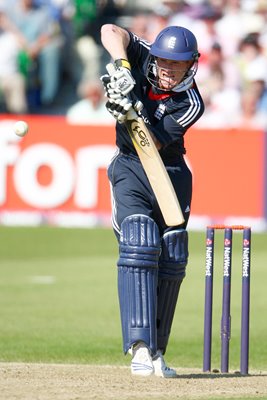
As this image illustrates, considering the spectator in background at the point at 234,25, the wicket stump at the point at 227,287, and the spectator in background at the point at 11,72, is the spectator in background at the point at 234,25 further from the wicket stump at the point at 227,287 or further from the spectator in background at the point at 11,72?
the wicket stump at the point at 227,287

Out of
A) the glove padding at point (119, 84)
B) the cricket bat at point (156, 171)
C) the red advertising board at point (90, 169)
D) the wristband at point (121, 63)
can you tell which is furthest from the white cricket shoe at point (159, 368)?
the red advertising board at point (90, 169)

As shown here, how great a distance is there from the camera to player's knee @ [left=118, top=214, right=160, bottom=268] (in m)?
6.30

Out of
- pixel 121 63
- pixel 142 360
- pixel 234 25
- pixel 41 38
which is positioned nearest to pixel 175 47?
pixel 121 63

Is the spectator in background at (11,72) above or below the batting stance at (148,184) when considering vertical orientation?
above

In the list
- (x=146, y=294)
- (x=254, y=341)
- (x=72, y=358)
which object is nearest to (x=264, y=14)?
(x=254, y=341)

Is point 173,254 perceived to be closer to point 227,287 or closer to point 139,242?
point 139,242

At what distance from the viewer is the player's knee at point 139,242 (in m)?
6.30

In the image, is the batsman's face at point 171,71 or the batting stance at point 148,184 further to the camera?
the batsman's face at point 171,71

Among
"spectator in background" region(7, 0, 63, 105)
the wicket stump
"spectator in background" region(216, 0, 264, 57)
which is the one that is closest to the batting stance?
the wicket stump

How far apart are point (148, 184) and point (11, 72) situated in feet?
40.6

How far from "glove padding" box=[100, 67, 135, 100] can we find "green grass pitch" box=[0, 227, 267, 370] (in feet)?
7.65

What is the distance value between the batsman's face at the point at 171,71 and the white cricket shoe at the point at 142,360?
4.74 feet

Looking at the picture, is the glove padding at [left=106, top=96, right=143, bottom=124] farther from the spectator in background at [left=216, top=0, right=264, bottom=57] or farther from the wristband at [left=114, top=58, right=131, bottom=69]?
the spectator in background at [left=216, top=0, right=264, bottom=57]

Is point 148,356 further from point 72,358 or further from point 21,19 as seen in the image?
point 21,19
